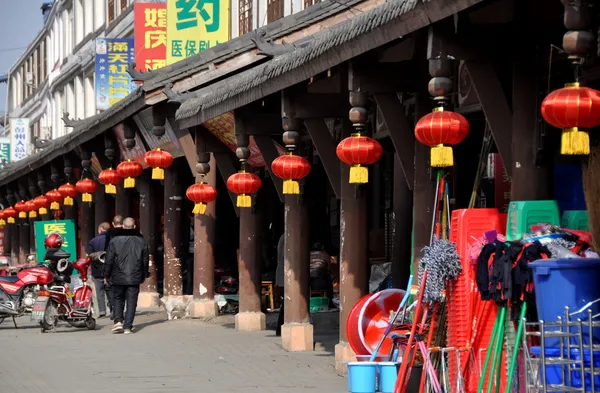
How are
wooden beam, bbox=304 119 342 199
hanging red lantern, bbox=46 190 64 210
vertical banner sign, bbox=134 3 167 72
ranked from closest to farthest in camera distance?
wooden beam, bbox=304 119 342 199 → vertical banner sign, bbox=134 3 167 72 → hanging red lantern, bbox=46 190 64 210

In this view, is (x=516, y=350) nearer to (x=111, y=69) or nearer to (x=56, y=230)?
(x=56, y=230)

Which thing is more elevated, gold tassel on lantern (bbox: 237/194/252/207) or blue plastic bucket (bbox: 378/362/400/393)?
gold tassel on lantern (bbox: 237/194/252/207)

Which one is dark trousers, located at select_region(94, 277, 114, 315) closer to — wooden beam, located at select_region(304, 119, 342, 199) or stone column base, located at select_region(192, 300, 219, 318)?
stone column base, located at select_region(192, 300, 219, 318)

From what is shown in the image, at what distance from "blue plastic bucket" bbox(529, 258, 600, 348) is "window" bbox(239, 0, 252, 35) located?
55.8 ft

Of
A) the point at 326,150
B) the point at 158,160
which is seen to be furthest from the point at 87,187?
the point at 326,150

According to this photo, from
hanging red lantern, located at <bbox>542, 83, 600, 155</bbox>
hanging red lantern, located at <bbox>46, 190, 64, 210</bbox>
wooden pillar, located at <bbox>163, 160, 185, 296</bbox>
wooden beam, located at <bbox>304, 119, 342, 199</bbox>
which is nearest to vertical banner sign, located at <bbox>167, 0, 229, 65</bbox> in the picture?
wooden pillar, located at <bbox>163, 160, 185, 296</bbox>

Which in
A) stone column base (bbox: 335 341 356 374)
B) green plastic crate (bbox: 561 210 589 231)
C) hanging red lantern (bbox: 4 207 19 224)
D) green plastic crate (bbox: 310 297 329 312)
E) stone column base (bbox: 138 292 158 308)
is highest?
hanging red lantern (bbox: 4 207 19 224)

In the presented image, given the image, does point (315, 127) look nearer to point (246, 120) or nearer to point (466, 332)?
point (246, 120)

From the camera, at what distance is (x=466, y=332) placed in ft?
32.0

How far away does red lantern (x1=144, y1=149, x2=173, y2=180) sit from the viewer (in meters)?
20.2

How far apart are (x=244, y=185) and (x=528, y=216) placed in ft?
23.8

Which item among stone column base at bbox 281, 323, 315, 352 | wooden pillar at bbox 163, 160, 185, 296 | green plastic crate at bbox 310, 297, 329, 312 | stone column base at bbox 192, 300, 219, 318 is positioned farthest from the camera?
wooden pillar at bbox 163, 160, 185, 296

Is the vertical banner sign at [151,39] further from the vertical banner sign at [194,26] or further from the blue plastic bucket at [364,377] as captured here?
the blue plastic bucket at [364,377]

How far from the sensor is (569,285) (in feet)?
26.8
